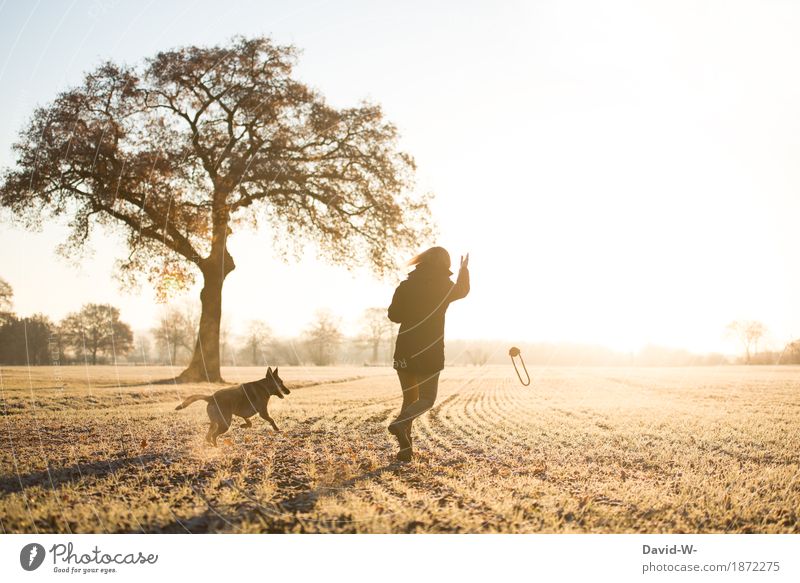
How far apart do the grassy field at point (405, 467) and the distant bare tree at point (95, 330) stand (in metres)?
1.04

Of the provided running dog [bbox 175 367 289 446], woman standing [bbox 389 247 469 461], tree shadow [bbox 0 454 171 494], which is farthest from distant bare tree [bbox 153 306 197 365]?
woman standing [bbox 389 247 469 461]

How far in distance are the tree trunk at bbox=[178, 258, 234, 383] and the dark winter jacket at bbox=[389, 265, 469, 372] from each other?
3.42 meters

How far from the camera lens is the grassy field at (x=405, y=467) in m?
4.61

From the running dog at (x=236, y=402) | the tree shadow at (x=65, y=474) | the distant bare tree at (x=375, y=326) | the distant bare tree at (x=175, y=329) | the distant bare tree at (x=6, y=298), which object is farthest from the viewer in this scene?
the distant bare tree at (x=175, y=329)

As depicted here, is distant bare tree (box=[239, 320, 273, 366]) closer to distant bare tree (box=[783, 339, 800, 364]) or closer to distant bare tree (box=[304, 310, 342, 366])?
distant bare tree (box=[304, 310, 342, 366])

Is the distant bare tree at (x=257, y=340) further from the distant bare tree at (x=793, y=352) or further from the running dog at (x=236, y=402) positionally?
the distant bare tree at (x=793, y=352)

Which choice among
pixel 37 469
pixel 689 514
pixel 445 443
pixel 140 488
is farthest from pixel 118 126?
pixel 689 514

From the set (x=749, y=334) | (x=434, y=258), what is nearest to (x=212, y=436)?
(x=434, y=258)

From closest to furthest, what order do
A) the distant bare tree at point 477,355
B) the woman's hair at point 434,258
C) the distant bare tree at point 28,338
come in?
1. the woman's hair at point 434,258
2. the distant bare tree at point 28,338
3. the distant bare tree at point 477,355

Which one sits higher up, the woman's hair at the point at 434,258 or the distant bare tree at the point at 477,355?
the woman's hair at the point at 434,258

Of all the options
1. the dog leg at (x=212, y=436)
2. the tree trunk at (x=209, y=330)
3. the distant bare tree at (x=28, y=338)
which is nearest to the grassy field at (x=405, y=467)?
the dog leg at (x=212, y=436)

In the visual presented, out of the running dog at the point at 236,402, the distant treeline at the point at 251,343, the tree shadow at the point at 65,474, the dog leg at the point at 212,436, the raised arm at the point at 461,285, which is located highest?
the raised arm at the point at 461,285

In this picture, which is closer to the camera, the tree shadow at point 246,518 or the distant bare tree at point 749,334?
the tree shadow at point 246,518

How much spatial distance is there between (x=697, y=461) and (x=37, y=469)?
7.01 metres
